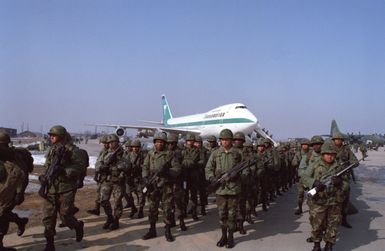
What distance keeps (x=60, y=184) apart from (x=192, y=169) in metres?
3.78

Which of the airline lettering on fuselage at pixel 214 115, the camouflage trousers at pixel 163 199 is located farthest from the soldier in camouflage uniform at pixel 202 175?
the airline lettering on fuselage at pixel 214 115

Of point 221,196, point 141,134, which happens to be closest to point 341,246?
point 221,196

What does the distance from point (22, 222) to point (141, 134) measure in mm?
41373

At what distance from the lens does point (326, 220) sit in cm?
593

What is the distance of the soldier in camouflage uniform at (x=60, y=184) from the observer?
579cm

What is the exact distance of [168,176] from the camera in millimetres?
6895

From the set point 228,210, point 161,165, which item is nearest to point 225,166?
point 228,210

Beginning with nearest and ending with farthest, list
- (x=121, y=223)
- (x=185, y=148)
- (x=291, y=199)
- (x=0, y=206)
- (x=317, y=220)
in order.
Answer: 1. (x=0, y=206)
2. (x=317, y=220)
3. (x=121, y=223)
4. (x=185, y=148)
5. (x=291, y=199)

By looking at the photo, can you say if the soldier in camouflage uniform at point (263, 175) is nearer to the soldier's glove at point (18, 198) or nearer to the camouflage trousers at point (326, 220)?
the camouflage trousers at point (326, 220)

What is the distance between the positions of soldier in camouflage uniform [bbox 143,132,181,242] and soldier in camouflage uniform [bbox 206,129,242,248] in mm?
693

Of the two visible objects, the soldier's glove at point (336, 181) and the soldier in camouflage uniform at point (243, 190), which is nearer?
the soldier's glove at point (336, 181)

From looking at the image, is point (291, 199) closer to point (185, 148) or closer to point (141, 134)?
point (185, 148)

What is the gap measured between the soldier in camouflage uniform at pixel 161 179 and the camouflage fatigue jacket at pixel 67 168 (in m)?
1.37

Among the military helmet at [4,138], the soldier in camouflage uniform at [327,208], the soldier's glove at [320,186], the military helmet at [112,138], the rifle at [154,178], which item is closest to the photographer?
the military helmet at [4,138]
